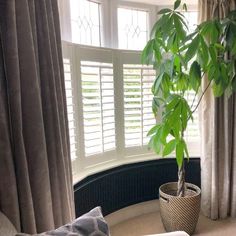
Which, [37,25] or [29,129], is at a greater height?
[37,25]

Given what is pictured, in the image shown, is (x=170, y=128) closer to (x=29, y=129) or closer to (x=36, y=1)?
(x=29, y=129)

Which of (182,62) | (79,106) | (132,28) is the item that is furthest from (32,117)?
(132,28)

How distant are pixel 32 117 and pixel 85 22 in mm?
1305

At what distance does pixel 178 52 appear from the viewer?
2.02 m

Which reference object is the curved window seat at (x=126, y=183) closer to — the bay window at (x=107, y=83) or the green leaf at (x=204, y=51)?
the bay window at (x=107, y=83)

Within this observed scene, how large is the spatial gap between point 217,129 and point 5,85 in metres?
1.97

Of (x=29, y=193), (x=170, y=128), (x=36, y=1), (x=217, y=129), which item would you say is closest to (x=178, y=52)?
(x=170, y=128)

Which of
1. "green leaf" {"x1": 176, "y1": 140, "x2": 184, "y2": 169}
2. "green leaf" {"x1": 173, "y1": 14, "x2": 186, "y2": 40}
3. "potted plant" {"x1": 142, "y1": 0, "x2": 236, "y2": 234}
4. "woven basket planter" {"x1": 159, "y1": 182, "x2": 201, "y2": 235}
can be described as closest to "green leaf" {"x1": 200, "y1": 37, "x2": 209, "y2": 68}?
"potted plant" {"x1": 142, "y1": 0, "x2": 236, "y2": 234}

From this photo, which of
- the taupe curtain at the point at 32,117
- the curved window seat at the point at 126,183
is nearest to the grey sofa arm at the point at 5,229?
the taupe curtain at the point at 32,117

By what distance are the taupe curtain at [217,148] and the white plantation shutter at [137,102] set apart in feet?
1.87

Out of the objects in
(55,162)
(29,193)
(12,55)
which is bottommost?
(29,193)

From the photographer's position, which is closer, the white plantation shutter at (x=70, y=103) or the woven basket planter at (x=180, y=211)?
→ the white plantation shutter at (x=70, y=103)

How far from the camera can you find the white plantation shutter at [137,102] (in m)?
2.65

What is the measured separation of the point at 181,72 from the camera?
2.14 meters
